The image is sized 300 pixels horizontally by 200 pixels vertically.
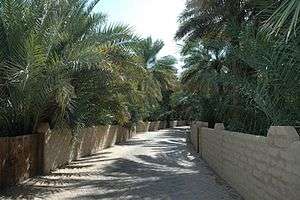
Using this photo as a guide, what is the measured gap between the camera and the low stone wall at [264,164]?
640 centimetres

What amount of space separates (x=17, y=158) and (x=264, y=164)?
6.53 meters

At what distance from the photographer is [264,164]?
805 cm

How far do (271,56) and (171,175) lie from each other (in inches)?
219

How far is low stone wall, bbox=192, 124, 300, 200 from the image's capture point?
21.0ft

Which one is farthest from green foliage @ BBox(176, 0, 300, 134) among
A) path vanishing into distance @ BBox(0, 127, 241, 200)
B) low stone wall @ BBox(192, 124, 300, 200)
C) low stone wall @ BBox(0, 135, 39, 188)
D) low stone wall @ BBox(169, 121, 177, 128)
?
low stone wall @ BBox(169, 121, 177, 128)

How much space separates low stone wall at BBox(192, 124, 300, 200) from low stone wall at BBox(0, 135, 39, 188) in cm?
538

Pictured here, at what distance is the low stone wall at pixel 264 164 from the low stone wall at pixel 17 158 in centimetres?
538

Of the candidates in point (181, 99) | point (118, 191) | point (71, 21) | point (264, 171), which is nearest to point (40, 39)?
point (71, 21)

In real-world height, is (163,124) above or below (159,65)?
below

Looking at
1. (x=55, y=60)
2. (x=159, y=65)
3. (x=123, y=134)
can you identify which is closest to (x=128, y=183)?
(x=55, y=60)

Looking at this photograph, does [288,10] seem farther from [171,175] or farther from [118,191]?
[171,175]

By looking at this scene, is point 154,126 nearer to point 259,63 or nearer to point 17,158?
point 17,158

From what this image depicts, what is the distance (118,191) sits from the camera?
429 inches

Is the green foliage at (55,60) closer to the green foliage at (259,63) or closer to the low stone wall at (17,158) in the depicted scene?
the low stone wall at (17,158)
